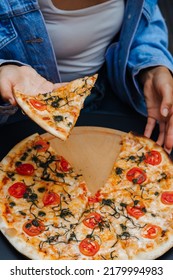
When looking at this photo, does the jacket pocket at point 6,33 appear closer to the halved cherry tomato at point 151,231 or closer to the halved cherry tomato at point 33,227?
the halved cherry tomato at point 33,227

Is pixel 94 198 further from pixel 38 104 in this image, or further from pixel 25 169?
pixel 38 104

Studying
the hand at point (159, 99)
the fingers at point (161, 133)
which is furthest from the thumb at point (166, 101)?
the fingers at point (161, 133)

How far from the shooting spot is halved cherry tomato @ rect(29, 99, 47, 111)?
1.83m

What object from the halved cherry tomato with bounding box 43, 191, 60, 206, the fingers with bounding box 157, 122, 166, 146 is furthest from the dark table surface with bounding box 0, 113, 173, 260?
the halved cherry tomato with bounding box 43, 191, 60, 206

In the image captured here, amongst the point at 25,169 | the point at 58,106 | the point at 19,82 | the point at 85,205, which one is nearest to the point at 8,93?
the point at 19,82

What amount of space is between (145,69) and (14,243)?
99cm

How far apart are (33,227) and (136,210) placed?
39 centimetres

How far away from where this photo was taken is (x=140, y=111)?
2.35 metres

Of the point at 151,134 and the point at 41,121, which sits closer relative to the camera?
the point at 41,121

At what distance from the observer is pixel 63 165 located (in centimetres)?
210

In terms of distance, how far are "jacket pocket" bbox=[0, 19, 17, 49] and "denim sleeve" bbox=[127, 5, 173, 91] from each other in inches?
21.9

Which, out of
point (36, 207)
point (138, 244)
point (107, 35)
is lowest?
point (138, 244)

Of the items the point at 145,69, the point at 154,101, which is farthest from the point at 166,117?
the point at 145,69

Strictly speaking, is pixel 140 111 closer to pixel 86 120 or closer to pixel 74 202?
pixel 86 120
